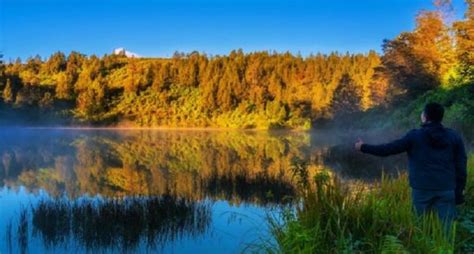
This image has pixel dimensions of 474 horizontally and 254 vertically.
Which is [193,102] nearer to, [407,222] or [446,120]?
[446,120]

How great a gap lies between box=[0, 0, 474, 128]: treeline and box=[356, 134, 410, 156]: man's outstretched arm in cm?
5259

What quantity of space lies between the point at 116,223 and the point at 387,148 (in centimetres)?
603

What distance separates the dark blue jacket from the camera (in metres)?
5.19

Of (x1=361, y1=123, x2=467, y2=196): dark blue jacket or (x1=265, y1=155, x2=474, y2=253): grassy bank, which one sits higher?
(x1=361, y1=123, x2=467, y2=196): dark blue jacket

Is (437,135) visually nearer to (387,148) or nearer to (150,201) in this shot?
(387,148)

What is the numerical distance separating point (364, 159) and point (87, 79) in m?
80.2

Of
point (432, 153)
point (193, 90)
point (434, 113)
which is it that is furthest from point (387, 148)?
point (193, 90)

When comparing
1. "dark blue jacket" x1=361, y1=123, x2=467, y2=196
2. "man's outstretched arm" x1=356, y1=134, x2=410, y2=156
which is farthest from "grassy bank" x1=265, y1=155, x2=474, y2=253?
"man's outstretched arm" x1=356, y1=134, x2=410, y2=156

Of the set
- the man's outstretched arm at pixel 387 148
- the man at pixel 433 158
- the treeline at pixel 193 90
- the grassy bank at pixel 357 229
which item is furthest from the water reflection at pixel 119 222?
the treeline at pixel 193 90

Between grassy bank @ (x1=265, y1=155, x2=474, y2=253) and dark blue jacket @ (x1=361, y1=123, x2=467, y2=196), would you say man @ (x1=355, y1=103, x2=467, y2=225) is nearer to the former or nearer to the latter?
dark blue jacket @ (x1=361, y1=123, x2=467, y2=196)

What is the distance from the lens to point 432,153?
5195 mm

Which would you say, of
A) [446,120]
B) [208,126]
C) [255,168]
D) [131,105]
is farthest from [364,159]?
[131,105]

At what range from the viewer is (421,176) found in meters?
5.28

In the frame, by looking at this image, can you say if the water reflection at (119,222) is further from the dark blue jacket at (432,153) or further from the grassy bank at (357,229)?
the dark blue jacket at (432,153)
